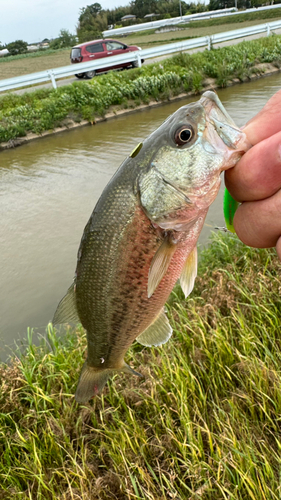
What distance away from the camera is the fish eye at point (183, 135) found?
1466 millimetres

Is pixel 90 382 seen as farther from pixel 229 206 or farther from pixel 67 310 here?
pixel 229 206

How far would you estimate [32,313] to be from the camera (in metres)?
5.47

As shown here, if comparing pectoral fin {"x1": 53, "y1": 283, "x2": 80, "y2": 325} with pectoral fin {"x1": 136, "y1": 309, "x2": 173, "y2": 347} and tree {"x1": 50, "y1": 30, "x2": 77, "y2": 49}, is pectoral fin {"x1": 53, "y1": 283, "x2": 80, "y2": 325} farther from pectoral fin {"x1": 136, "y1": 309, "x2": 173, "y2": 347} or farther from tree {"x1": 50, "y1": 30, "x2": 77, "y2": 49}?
tree {"x1": 50, "y1": 30, "x2": 77, "y2": 49}

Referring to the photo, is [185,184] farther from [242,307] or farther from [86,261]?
[242,307]

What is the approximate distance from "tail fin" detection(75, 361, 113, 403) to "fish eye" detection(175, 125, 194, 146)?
4.09ft

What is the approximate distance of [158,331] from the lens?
6.32 ft

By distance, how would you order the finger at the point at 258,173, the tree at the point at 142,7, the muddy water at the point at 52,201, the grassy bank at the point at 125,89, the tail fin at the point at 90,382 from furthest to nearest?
the tree at the point at 142,7 → the grassy bank at the point at 125,89 → the muddy water at the point at 52,201 → the tail fin at the point at 90,382 → the finger at the point at 258,173

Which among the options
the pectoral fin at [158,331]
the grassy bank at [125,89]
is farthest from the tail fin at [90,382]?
the grassy bank at [125,89]

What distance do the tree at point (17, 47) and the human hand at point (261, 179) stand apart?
269 feet

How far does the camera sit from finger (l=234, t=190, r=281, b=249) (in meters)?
1.43

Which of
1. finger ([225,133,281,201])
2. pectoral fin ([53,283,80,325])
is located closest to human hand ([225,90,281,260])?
finger ([225,133,281,201])

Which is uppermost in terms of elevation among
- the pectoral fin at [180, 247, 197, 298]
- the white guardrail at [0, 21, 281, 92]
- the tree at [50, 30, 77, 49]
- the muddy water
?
the tree at [50, 30, 77, 49]

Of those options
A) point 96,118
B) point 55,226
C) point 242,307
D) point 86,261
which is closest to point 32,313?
point 55,226

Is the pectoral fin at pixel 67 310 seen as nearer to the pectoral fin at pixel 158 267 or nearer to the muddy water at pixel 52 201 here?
the pectoral fin at pixel 158 267
